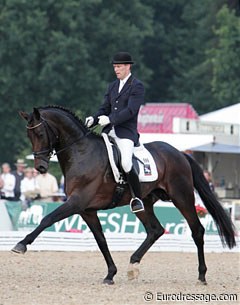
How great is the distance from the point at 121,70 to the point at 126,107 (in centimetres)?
41

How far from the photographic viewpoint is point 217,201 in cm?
1178

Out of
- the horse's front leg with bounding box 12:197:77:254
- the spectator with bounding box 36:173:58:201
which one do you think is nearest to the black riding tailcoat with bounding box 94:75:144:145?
the horse's front leg with bounding box 12:197:77:254

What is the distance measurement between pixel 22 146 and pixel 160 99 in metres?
10.9

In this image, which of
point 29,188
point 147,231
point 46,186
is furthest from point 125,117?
point 46,186

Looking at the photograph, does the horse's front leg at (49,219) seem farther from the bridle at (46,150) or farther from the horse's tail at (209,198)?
the horse's tail at (209,198)

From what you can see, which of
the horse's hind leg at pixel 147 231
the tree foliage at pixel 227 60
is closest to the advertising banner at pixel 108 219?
the horse's hind leg at pixel 147 231

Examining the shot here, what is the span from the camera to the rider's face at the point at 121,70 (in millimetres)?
10875

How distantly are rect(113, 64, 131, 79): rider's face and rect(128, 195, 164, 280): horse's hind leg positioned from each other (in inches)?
59.8

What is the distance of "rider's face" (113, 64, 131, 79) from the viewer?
1088cm

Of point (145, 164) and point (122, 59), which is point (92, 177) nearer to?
Answer: point (145, 164)

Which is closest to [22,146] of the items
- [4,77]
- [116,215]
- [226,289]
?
[4,77]

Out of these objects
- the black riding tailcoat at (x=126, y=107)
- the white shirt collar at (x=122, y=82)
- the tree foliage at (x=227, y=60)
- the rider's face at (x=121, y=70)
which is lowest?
the tree foliage at (x=227, y=60)

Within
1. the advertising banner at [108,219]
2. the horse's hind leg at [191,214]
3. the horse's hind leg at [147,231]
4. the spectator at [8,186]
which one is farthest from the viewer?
the spectator at [8,186]

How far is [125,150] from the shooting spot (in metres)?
10.8
